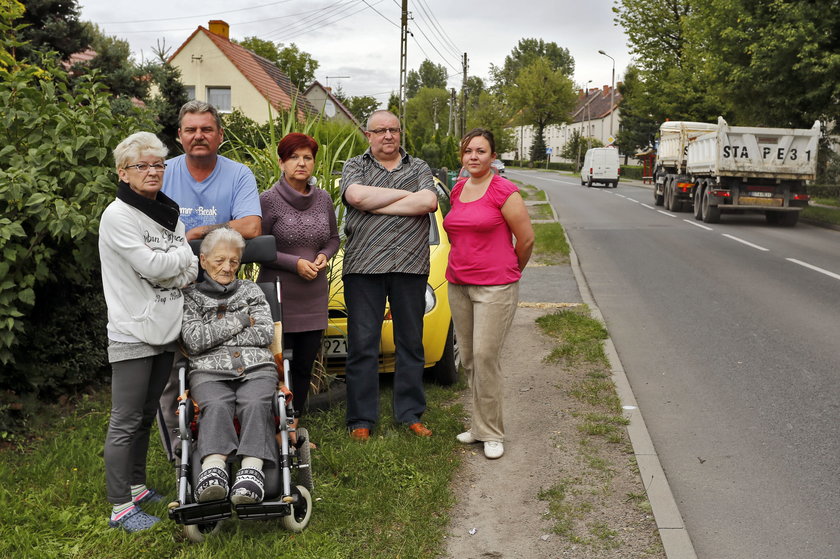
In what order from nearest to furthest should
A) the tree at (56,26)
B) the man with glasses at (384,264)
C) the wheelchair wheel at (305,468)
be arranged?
the wheelchair wheel at (305,468) < the man with glasses at (384,264) < the tree at (56,26)

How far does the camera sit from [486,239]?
4.80 m

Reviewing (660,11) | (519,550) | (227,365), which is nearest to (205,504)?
(227,365)

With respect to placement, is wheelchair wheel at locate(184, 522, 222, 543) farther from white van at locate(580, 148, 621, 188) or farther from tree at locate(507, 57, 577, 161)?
tree at locate(507, 57, 577, 161)

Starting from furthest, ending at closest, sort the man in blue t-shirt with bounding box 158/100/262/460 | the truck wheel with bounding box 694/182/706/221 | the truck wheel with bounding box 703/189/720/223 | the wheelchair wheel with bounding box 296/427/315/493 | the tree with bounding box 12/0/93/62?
the truck wheel with bounding box 694/182/706/221
the truck wheel with bounding box 703/189/720/223
the tree with bounding box 12/0/93/62
the man in blue t-shirt with bounding box 158/100/262/460
the wheelchair wheel with bounding box 296/427/315/493

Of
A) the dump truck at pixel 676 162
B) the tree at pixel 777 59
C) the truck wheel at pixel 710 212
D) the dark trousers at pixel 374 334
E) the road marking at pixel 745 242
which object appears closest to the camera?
the dark trousers at pixel 374 334

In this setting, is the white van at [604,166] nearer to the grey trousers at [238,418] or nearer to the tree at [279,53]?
the tree at [279,53]

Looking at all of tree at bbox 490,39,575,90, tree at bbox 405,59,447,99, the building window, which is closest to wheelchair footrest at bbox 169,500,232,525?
the building window

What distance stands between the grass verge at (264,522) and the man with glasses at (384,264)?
25 cm

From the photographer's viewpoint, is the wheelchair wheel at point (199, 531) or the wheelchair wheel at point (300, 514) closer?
the wheelchair wheel at point (199, 531)

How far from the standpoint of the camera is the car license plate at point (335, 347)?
5734mm

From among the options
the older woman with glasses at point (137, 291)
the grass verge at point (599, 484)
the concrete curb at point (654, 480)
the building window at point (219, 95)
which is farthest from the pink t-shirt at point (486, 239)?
the building window at point (219, 95)

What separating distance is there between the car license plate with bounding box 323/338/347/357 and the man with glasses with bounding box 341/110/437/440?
663 millimetres

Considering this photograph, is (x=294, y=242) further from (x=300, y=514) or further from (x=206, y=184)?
(x=300, y=514)

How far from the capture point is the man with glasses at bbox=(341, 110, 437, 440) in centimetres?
488
